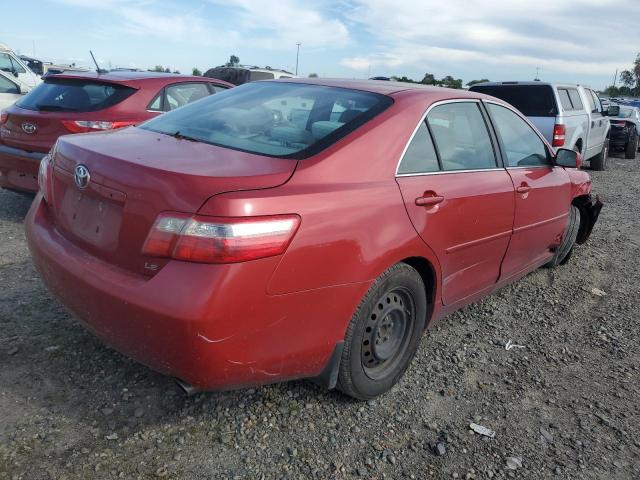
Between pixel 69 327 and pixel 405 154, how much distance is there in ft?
7.35

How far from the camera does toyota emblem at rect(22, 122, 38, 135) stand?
5.29 m

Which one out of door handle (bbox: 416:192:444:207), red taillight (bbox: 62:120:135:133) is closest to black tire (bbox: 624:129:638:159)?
red taillight (bbox: 62:120:135:133)

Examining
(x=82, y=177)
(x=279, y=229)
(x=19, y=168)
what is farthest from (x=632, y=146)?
(x=82, y=177)

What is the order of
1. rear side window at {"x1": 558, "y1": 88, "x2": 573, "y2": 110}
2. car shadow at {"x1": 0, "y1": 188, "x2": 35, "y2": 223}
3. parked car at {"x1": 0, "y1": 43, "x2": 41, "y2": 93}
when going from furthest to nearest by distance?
parked car at {"x1": 0, "y1": 43, "x2": 41, "y2": 93}, rear side window at {"x1": 558, "y1": 88, "x2": 573, "y2": 110}, car shadow at {"x1": 0, "y1": 188, "x2": 35, "y2": 223}

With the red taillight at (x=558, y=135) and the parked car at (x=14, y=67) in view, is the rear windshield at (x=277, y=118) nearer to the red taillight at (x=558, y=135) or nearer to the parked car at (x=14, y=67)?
the red taillight at (x=558, y=135)

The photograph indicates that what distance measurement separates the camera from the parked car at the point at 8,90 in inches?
329

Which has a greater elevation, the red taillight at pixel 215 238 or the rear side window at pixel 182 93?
the rear side window at pixel 182 93

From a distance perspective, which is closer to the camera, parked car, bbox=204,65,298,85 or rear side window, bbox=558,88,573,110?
rear side window, bbox=558,88,573,110

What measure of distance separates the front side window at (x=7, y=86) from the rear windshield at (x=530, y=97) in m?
7.52

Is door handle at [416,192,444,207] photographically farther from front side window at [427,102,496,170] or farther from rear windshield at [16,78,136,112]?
rear windshield at [16,78,136,112]

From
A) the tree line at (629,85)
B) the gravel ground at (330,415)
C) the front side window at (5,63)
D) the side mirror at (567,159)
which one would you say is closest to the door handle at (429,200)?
the gravel ground at (330,415)

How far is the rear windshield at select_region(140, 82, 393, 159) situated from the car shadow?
3.14 m

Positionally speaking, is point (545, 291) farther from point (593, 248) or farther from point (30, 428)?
point (30, 428)

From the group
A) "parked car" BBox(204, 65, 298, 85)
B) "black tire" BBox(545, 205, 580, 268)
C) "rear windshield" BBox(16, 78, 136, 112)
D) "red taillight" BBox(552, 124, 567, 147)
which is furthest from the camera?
"parked car" BBox(204, 65, 298, 85)
